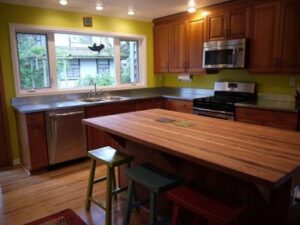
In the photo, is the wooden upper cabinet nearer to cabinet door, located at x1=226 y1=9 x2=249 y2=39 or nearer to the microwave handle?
cabinet door, located at x1=226 y1=9 x2=249 y2=39

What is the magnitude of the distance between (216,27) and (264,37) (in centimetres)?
80

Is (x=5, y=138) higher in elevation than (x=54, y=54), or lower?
lower

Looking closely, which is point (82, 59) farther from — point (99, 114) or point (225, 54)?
point (225, 54)

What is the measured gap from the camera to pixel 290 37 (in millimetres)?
3148

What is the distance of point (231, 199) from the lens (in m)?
1.48

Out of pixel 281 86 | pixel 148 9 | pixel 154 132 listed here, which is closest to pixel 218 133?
pixel 154 132

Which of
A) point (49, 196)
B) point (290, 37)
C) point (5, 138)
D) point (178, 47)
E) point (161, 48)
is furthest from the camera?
point (161, 48)

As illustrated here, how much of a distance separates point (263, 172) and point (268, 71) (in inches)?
103

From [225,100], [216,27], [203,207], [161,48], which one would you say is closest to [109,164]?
[203,207]

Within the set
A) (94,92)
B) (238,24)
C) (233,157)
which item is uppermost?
(238,24)

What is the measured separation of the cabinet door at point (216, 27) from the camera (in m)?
3.80

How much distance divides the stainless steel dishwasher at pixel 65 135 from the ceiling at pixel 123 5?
1.57 metres

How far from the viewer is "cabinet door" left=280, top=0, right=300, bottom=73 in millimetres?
3082

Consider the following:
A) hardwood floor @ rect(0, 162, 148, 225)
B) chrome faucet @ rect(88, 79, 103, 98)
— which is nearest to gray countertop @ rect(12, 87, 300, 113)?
chrome faucet @ rect(88, 79, 103, 98)
